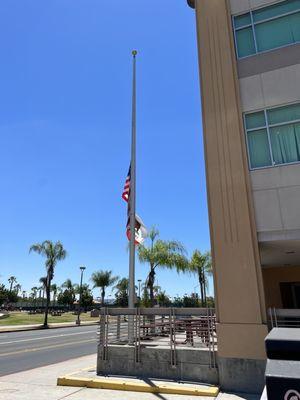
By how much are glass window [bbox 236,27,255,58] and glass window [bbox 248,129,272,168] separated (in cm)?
253

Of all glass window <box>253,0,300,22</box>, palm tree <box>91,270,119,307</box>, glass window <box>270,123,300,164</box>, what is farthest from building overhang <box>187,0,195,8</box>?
palm tree <box>91,270,119,307</box>

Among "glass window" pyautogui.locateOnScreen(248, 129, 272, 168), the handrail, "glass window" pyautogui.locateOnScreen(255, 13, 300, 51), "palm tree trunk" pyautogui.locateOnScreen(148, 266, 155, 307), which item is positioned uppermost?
"glass window" pyautogui.locateOnScreen(255, 13, 300, 51)

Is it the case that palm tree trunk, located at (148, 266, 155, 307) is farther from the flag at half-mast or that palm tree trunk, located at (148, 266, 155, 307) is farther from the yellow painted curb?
the yellow painted curb

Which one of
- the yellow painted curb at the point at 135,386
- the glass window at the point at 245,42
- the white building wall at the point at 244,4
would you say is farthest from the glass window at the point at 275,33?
the yellow painted curb at the point at 135,386

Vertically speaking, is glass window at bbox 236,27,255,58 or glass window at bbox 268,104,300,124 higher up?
glass window at bbox 236,27,255,58

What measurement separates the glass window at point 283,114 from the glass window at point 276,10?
2.98 meters

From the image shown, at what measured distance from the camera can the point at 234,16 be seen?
10.8 metres

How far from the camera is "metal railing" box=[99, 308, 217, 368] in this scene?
354 inches

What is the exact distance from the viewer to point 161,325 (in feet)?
31.8

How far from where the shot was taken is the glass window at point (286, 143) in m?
9.15

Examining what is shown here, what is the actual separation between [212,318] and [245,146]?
466cm

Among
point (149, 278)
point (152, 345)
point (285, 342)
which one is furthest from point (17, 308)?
point (285, 342)

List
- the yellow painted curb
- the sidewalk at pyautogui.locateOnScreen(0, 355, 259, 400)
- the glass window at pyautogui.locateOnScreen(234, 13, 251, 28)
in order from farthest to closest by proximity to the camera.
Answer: the glass window at pyautogui.locateOnScreen(234, 13, 251, 28)
the yellow painted curb
the sidewalk at pyautogui.locateOnScreen(0, 355, 259, 400)

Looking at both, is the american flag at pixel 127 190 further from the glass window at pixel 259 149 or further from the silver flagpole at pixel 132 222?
the glass window at pixel 259 149
